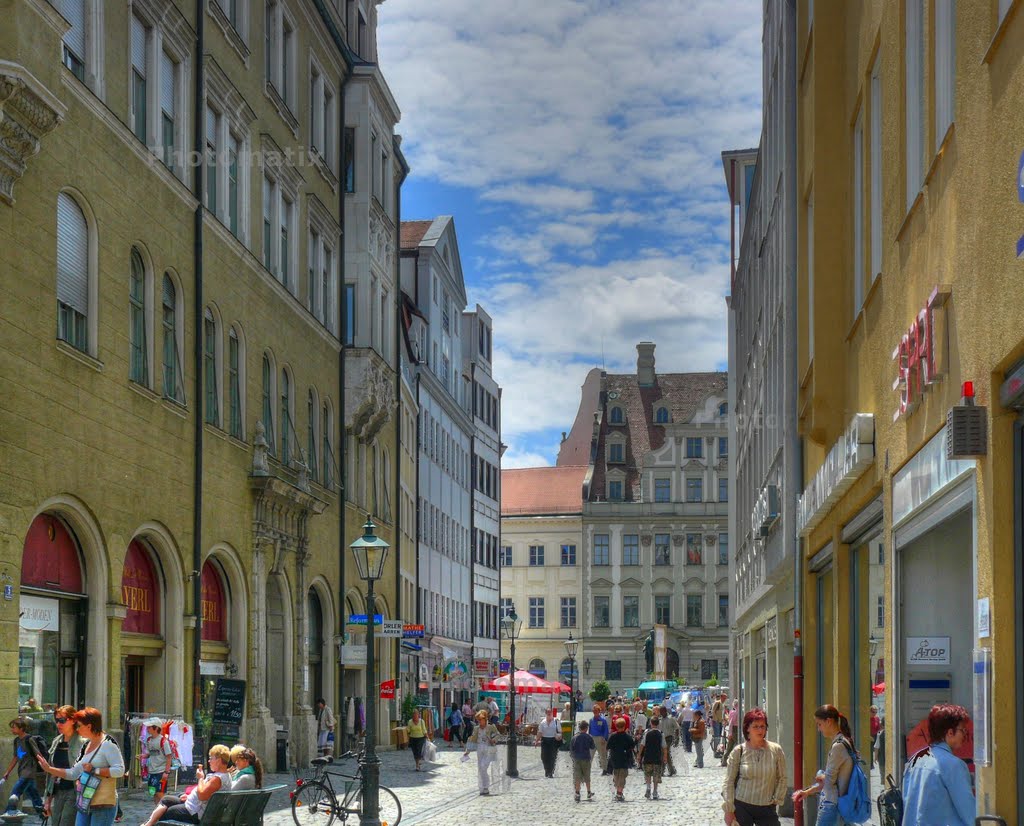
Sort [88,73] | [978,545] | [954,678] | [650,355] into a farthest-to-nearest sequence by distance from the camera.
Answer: [650,355] → [88,73] → [954,678] → [978,545]

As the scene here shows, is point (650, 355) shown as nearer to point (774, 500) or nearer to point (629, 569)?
point (629, 569)

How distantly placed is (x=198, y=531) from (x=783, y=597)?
9.99m

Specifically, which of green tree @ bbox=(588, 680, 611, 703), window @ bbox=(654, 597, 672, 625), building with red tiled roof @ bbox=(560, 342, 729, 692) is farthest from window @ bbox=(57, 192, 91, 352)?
window @ bbox=(654, 597, 672, 625)

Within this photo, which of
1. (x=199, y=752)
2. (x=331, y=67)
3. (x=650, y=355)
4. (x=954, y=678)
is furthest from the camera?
(x=650, y=355)

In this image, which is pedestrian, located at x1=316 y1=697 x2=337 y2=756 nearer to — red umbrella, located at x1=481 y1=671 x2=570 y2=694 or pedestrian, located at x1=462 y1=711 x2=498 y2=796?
pedestrian, located at x1=462 y1=711 x2=498 y2=796

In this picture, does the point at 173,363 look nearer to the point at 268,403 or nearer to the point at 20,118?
the point at 268,403

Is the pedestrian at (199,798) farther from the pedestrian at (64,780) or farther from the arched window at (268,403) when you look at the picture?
the arched window at (268,403)

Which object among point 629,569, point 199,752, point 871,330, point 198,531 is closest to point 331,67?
point 198,531

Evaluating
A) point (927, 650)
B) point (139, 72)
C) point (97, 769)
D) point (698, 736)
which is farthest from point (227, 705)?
point (698, 736)

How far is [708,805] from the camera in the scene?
99.0ft

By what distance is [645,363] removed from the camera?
380 ft

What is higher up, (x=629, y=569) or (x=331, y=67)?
(x=331, y=67)

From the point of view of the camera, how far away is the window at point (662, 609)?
107000mm

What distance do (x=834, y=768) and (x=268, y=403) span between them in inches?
935
